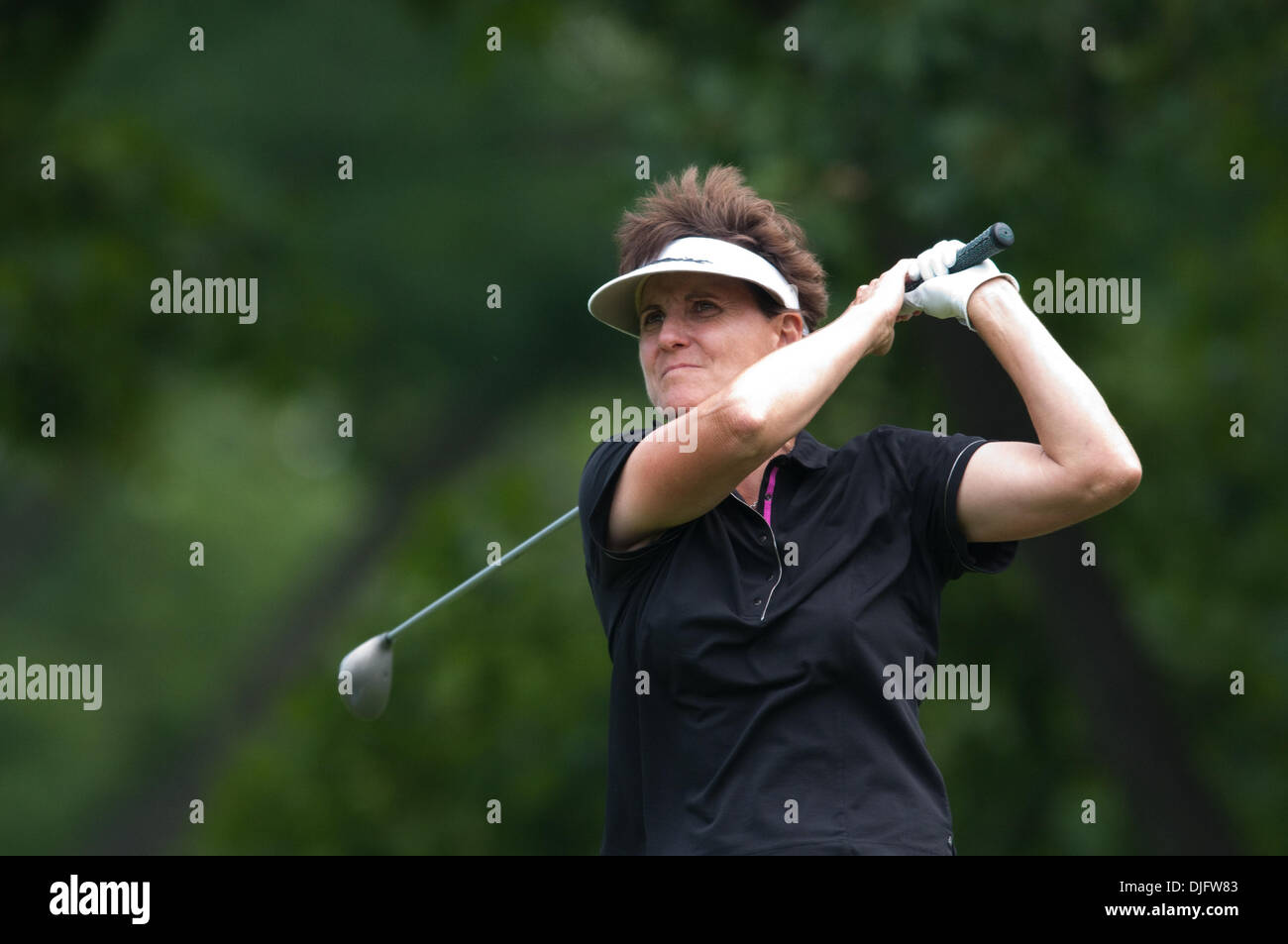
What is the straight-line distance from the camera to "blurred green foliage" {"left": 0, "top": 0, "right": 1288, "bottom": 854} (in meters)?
7.72

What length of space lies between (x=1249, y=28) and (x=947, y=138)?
190 centimetres

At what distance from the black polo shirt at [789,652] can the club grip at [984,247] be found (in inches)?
13.8

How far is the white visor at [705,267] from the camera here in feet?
11.2

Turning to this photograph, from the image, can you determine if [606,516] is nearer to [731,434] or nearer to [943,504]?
[731,434]

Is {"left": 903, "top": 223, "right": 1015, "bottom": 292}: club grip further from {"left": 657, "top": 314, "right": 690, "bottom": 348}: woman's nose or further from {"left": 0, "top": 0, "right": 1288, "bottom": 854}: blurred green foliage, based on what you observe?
{"left": 0, "top": 0, "right": 1288, "bottom": 854}: blurred green foliage

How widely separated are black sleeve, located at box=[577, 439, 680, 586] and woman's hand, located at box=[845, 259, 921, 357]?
0.50 meters

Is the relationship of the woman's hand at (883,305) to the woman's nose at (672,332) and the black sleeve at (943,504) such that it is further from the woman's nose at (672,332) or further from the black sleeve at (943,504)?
the woman's nose at (672,332)

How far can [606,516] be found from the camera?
3.29m

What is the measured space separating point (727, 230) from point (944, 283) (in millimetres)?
475

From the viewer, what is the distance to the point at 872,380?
8.98 m

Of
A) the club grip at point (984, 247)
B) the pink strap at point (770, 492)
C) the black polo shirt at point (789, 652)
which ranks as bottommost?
the black polo shirt at point (789, 652)

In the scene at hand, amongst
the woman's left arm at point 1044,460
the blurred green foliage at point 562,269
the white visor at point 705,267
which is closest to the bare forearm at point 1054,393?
the woman's left arm at point 1044,460

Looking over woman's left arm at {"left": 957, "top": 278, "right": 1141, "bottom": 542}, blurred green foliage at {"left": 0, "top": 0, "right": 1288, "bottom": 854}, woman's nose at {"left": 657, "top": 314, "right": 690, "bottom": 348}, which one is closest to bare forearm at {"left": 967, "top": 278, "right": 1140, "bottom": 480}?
woman's left arm at {"left": 957, "top": 278, "right": 1141, "bottom": 542}
